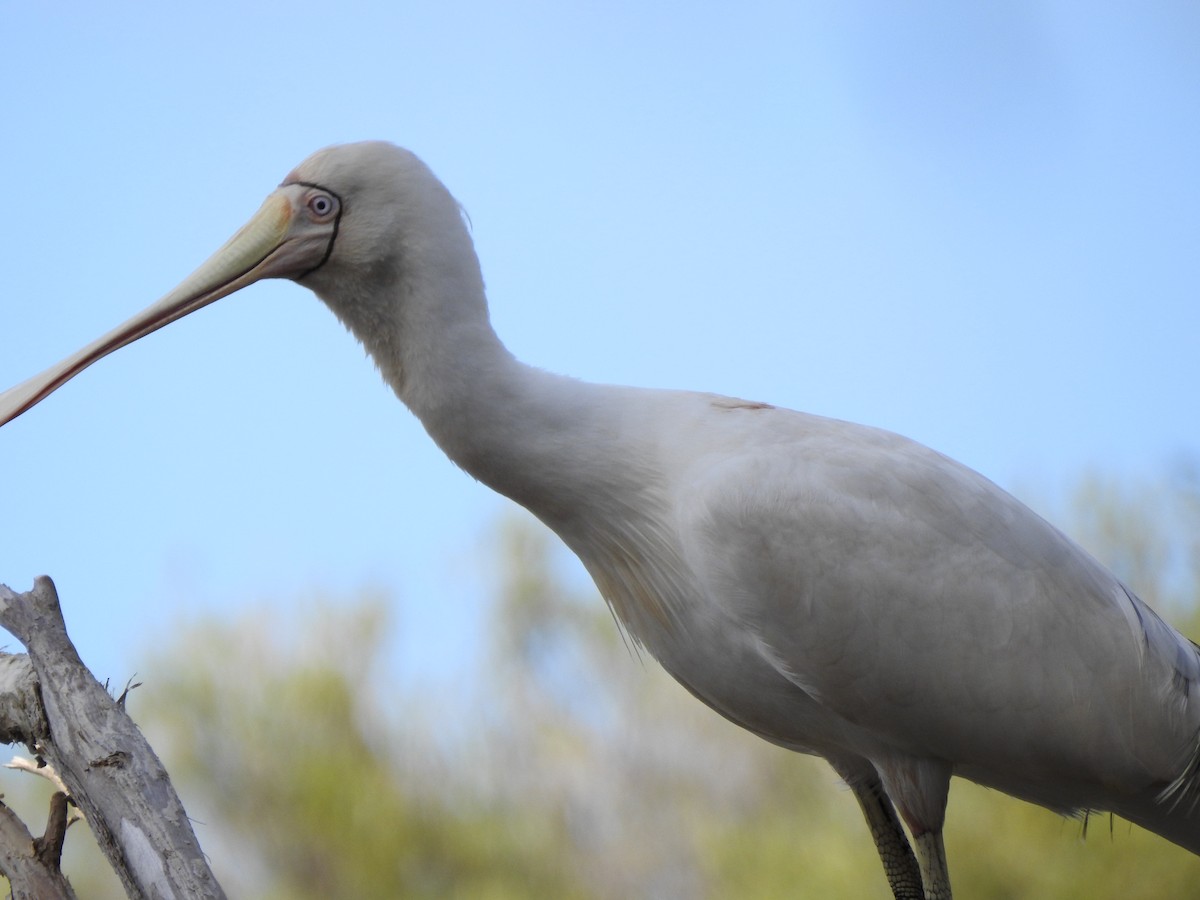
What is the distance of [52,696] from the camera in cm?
225

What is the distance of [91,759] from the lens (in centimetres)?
216

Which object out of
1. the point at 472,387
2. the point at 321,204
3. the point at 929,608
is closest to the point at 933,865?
the point at 929,608

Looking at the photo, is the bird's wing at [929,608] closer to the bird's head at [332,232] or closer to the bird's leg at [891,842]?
the bird's leg at [891,842]

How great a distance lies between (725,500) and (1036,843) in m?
7.00

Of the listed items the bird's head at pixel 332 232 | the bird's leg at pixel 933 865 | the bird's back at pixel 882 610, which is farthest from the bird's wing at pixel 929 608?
the bird's head at pixel 332 232

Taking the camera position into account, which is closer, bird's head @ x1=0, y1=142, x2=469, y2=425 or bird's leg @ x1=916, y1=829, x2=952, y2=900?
bird's head @ x1=0, y1=142, x2=469, y2=425

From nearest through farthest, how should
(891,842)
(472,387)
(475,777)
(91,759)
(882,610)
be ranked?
(91,759), (472,387), (882,610), (891,842), (475,777)

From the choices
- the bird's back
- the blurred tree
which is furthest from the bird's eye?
the blurred tree

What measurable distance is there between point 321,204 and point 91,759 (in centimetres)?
103

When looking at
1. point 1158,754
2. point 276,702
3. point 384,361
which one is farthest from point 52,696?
point 276,702

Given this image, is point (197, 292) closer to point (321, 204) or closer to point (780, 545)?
point (321, 204)

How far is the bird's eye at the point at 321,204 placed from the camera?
8.18 ft

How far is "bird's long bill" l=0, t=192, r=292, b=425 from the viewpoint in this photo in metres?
2.54

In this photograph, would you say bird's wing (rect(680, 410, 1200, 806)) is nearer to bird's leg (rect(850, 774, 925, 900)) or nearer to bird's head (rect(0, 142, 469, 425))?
bird's leg (rect(850, 774, 925, 900))
